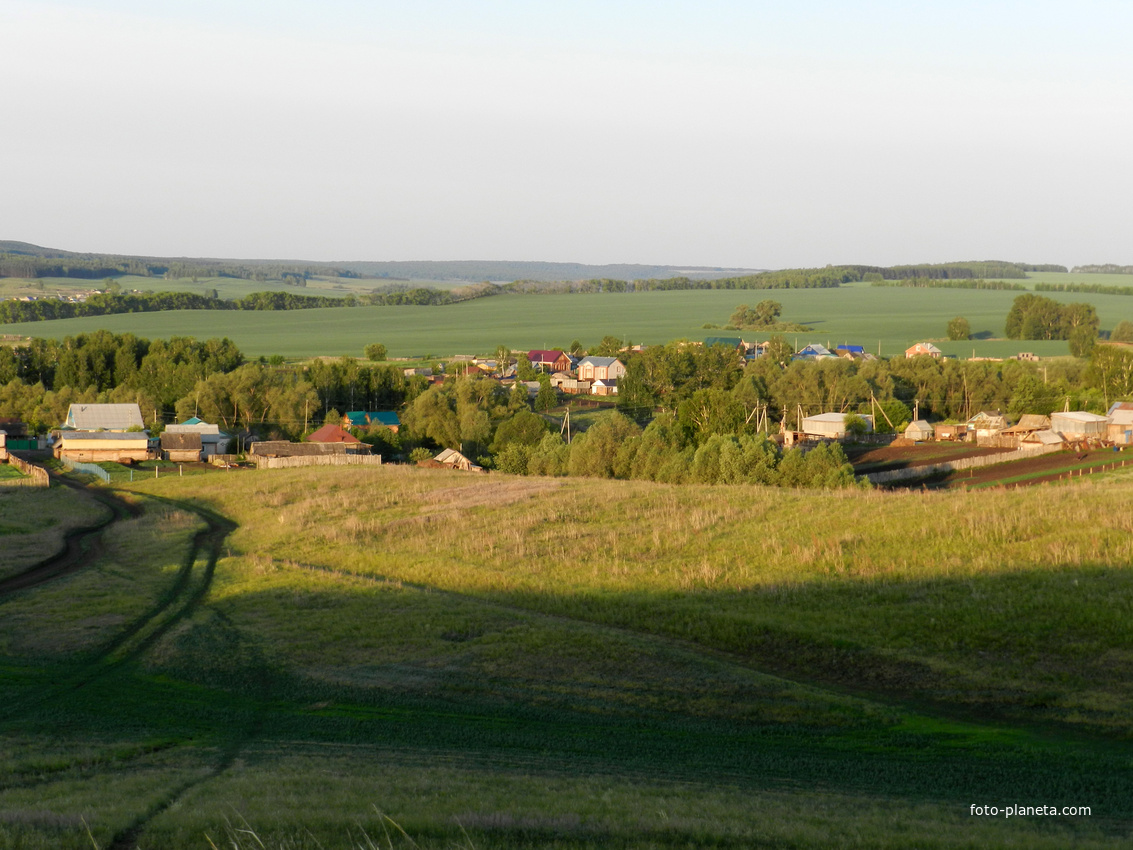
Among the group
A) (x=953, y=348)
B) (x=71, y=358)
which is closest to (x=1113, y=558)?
(x=71, y=358)

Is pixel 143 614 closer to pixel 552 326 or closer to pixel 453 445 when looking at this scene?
pixel 453 445

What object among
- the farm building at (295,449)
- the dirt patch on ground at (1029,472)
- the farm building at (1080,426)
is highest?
the farm building at (1080,426)

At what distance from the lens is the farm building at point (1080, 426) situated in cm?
6494

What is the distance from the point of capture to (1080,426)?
65688 mm

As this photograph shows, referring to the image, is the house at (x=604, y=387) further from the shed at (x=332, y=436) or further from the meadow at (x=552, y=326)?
the shed at (x=332, y=436)

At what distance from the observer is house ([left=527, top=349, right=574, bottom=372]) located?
120188 mm

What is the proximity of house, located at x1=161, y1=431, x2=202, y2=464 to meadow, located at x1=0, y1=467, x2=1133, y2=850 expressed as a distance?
3319cm

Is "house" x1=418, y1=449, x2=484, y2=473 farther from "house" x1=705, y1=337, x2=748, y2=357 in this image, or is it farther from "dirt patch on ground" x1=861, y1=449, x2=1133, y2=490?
"house" x1=705, y1=337, x2=748, y2=357

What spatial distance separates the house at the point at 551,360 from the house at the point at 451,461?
55.5m

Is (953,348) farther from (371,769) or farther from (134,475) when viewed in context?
(371,769)

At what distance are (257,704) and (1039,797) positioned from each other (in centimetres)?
1133

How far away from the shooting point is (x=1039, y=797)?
10.7 m

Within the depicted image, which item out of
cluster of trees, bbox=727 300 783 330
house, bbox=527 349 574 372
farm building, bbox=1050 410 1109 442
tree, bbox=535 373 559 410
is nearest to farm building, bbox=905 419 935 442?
farm building, bbox=1050 410 1109 442

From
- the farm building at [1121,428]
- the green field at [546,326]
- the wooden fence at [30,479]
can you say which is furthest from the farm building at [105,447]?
the green field at [546,326]
